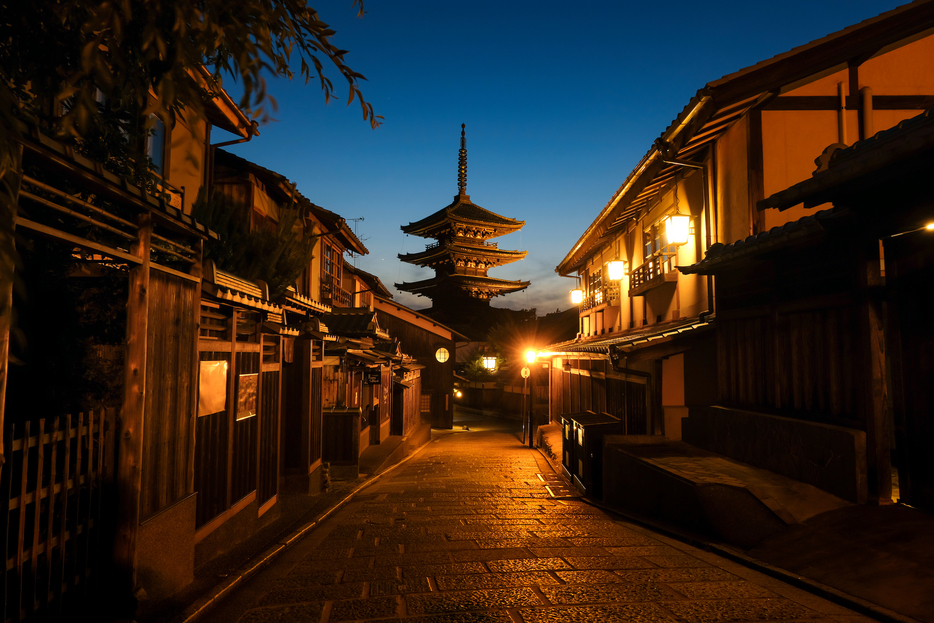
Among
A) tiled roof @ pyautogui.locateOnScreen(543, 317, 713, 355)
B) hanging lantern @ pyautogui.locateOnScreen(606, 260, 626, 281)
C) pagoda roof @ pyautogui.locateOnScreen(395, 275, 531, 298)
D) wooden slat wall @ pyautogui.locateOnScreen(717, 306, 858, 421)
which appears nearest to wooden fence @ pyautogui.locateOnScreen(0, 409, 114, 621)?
wooden slat wall @ pyautogui.locateOnScreen(717, 306, 858, 421)

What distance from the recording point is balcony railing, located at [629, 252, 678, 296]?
1380 centimetres

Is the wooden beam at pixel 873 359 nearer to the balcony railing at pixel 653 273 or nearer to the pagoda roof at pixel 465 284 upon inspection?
the balcony railing at pixel 653 273

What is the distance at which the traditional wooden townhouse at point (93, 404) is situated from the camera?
3684 millimetres

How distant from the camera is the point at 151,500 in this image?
16.0 ft

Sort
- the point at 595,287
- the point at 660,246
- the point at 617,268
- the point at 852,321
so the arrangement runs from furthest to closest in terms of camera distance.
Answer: the point at 595,287 → the point at 617,268 → the point at 660,246 → the point at 852,321

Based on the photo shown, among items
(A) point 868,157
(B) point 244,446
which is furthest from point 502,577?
(A) point 868,157

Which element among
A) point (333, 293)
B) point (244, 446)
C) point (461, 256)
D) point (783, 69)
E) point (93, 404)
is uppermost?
point (461, 256)

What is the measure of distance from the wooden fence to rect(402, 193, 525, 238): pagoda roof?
37.7 m

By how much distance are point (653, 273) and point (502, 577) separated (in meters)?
12.0

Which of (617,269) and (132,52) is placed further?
(617,269)

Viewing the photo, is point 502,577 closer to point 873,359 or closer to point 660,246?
point 873,359

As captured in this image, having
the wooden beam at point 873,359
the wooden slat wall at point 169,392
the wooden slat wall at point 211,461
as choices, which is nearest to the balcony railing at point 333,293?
the wooden slat wall at point 211,461

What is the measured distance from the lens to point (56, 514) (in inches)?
155

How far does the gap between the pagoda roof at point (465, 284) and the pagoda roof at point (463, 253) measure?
1.84m
